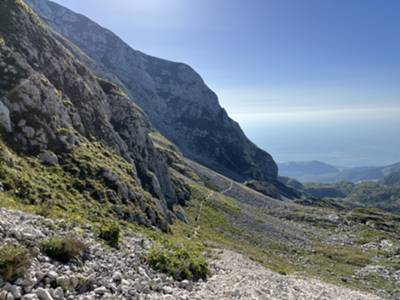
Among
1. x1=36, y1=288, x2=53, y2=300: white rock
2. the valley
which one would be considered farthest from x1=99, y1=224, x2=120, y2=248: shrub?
x1=36, y1=288, x2=53, y2=300: white rock

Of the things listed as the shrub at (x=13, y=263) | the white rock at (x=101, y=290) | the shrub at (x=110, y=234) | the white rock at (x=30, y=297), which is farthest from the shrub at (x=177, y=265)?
the white rock at (x=30, y=297)

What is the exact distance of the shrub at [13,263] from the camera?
10.3 metres

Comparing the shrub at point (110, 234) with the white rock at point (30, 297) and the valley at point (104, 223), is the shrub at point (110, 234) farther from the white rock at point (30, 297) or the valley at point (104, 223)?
the white rock at point (30, 297)

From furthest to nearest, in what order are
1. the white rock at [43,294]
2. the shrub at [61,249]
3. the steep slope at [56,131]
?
the steep slope at [56,131]
the shrub at [61,249]
the white rock at [43,294]

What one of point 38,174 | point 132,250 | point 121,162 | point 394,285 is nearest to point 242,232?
point 394,285

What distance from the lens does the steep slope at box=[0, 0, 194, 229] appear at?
98.1ft

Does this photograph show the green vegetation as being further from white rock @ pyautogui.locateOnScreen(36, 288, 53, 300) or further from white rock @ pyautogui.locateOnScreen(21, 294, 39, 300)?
white rock @ pyautogui.locateOnScreen(21, 294, 39, 300)

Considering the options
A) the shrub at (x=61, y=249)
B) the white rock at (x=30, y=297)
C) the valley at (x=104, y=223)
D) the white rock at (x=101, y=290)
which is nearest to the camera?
the white rock at (x=30, y=297)

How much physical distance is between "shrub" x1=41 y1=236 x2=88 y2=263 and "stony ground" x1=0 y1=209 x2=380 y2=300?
1.19 ft

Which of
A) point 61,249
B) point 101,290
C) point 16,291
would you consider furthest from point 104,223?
point 16,291

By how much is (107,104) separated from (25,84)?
21.7 m

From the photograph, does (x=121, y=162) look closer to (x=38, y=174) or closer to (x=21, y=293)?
(x=38, y=174)

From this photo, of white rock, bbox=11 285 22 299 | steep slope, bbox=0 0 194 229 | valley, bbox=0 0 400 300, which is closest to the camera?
white rock, bbox=11 285 22 299

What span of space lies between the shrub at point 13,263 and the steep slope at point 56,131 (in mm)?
13579
